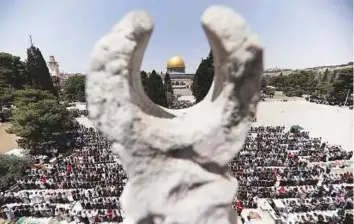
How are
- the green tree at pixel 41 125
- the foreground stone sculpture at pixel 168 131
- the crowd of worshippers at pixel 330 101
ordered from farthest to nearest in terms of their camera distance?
the crowd of worshippers at pixel 330 101, the green tree at pixel 41 125, the foreground stone sculpture at pixel 168 131

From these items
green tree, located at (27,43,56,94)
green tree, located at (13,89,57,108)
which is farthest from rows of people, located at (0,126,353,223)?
green tree, located at (27,43,56,94)

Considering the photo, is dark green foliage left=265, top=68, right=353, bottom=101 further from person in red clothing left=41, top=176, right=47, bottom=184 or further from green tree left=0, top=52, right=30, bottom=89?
green tree left=0, top=52, right=30, bottom=89

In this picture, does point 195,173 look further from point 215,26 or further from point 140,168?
point 215,26

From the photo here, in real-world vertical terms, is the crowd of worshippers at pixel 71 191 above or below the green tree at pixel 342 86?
below

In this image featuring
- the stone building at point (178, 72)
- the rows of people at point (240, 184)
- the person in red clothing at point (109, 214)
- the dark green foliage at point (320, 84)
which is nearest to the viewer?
the person in red clothing at point (109, 214)

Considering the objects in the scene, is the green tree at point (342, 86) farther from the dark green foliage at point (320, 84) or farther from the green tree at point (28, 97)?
the green tree at point (28, 97)

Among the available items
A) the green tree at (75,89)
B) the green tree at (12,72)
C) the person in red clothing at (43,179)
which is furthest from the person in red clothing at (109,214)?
the green tree at (75,89)
